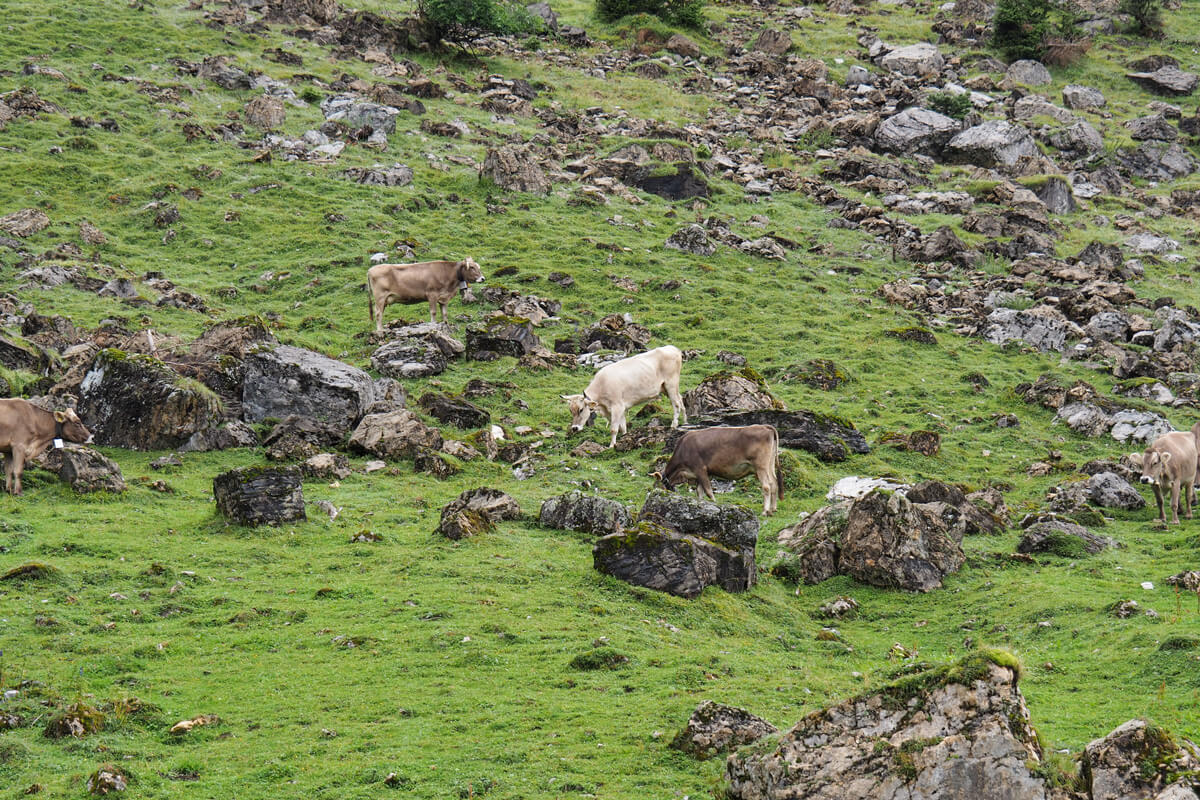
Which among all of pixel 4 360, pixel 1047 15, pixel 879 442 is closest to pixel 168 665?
pixel 4 360

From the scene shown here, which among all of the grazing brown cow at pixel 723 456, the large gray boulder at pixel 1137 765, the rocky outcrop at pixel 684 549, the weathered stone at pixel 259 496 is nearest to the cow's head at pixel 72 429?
the weathered stone at pixel 259 496

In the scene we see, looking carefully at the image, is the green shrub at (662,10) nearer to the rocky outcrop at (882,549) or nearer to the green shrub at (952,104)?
the green shrub at (952,104)

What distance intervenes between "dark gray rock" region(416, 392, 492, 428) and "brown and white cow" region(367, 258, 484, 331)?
Result: 7648 mm

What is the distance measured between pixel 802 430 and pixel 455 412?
944 centimetres

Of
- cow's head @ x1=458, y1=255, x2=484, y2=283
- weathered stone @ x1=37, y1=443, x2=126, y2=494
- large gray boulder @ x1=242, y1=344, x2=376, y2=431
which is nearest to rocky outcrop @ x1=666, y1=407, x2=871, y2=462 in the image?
large gray boulder @ x1=242, y1=344, x2=376, y2=431

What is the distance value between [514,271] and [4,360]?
18937mm

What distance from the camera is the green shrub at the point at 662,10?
258ft

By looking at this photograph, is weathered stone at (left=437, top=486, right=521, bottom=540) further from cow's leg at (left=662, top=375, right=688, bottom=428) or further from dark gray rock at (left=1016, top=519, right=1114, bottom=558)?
dark gray rock at (left=1016, top=519, right=1114, bottom=558)

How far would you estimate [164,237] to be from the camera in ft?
140

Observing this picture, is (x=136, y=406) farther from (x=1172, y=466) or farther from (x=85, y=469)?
(x=1172, y=466)

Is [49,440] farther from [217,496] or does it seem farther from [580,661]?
[580,661]

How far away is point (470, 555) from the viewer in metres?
20.1

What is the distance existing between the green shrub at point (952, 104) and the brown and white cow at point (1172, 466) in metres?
44.4

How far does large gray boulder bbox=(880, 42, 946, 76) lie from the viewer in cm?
7269
